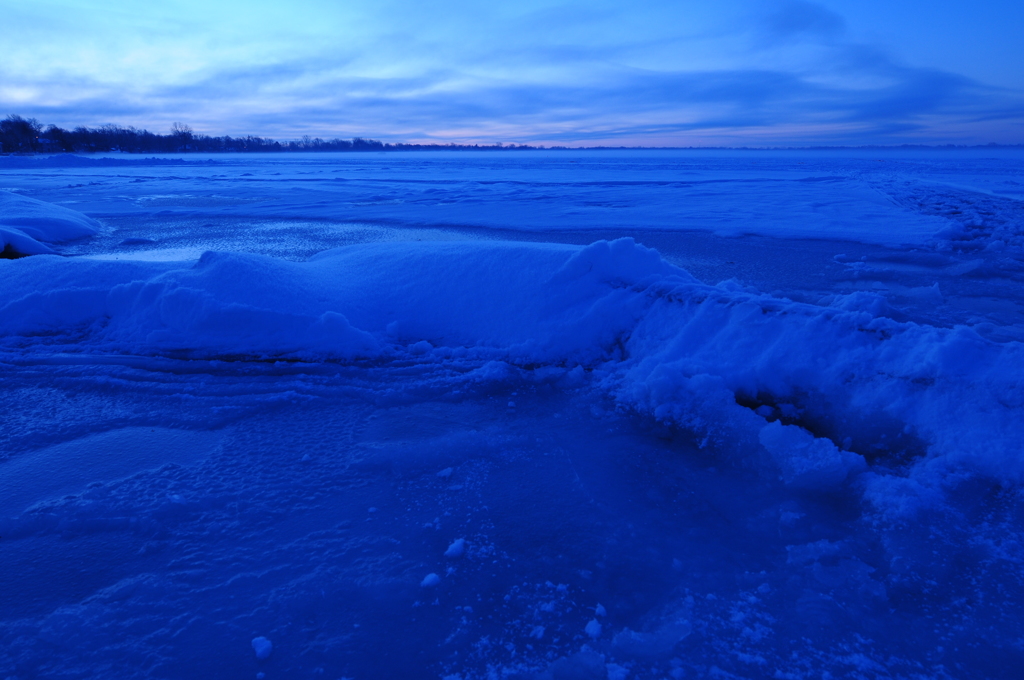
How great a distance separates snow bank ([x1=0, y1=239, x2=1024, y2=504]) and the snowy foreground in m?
0.02

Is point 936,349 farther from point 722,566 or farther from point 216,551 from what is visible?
point 216,551

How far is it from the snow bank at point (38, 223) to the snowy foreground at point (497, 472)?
3.58m

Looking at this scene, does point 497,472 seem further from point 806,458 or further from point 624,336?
point 624,336

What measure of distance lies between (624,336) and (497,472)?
6.13 ft

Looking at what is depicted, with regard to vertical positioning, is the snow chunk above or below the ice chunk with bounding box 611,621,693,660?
above

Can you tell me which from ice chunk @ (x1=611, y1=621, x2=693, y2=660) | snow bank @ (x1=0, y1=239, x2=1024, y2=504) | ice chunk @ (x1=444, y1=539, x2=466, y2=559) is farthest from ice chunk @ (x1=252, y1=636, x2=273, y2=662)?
snow bank @ (x1=0, y1=239, x2=1024, y2=504)

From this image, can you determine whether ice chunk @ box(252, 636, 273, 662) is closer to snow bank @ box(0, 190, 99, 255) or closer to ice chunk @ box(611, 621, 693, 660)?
ice chunk @ box(611, 621, 693, 660)

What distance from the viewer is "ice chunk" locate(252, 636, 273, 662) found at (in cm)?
172

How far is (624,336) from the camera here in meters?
4.15

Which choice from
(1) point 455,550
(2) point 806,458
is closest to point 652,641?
(1) point 455,550

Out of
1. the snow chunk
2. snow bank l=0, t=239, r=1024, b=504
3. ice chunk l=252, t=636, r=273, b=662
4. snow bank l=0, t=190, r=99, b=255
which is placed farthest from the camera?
snow bank l=0, t=190, r=99, b=255

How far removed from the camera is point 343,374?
12.3ft

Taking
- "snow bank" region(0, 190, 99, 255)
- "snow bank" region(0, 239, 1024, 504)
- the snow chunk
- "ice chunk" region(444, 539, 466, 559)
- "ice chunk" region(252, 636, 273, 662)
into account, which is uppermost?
"snow bank" region(0, 190, 99, 255)

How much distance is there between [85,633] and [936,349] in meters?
3.95
